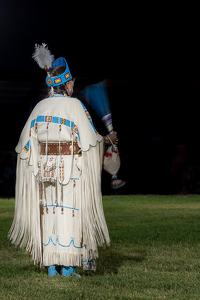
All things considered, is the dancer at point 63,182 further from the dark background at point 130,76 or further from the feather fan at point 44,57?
the dark background at point 130,76

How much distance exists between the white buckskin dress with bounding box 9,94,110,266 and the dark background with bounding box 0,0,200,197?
601cm

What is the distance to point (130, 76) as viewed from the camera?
36.9ft

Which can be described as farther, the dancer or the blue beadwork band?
the blue beadwork band

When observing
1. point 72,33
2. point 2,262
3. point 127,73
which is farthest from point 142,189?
point 2,262

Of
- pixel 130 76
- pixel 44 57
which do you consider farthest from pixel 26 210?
pixel 130 76

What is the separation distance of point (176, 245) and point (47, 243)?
62.0 inches

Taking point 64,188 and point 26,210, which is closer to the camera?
point 64,188

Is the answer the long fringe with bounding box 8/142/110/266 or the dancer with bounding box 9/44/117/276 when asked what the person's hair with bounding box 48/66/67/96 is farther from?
the long fringe with bounding box 8/142/110/266

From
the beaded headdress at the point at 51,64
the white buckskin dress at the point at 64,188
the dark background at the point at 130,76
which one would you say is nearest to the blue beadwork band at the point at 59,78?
the beaded headdress at the point at 51,64

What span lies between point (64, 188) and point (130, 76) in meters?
8.51

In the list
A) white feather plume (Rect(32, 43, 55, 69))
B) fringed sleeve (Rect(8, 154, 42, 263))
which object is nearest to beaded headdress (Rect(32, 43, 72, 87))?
white feather plume (Rect(32, 43, 55, 69))

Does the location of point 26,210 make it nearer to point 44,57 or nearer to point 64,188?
point 64,188

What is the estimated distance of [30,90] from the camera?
1134 centimetres

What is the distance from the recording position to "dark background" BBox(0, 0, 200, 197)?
368 inches
